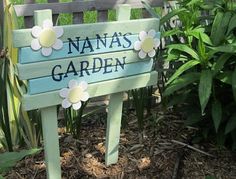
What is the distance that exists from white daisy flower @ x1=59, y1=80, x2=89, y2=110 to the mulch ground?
579mm

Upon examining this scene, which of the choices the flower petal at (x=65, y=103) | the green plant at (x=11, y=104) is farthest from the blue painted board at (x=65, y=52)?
the green plant at (x=11, y=104)

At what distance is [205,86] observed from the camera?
220 cm

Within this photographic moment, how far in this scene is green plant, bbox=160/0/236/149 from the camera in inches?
88.5

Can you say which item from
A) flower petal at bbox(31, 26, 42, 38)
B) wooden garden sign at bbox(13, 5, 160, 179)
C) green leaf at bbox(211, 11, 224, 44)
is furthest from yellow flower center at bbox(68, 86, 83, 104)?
green leaf at bbox(211, 11, 224, 44)

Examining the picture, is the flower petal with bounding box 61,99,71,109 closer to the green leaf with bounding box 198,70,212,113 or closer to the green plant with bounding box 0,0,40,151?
the green plant with bounding box 0,0,40,151

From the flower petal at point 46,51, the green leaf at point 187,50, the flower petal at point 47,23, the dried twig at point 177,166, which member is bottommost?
the dried twig at point 177,166

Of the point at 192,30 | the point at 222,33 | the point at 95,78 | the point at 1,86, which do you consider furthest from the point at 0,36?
the point at 222,33

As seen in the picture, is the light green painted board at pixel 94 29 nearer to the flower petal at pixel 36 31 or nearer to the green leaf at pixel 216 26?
the flower petal at pixel 36 31

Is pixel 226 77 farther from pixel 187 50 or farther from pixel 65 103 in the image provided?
pixel 65 103

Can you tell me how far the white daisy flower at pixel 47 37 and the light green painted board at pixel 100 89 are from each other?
0.72 feet

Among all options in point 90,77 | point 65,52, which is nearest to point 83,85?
point 90,77

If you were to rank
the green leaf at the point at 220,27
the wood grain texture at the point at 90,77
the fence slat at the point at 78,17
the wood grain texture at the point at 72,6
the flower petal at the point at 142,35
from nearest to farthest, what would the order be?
1. the wood grain texture at the point at 90,77
2. the flower petal at the point at 142,35
3. the green leaf at the point at 220,27
4. the wood grain texture at the point at 72,6
5. the fence slat at the point at 78,17

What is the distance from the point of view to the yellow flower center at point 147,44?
7.33 ft

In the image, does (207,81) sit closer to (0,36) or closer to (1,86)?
(1,86)
